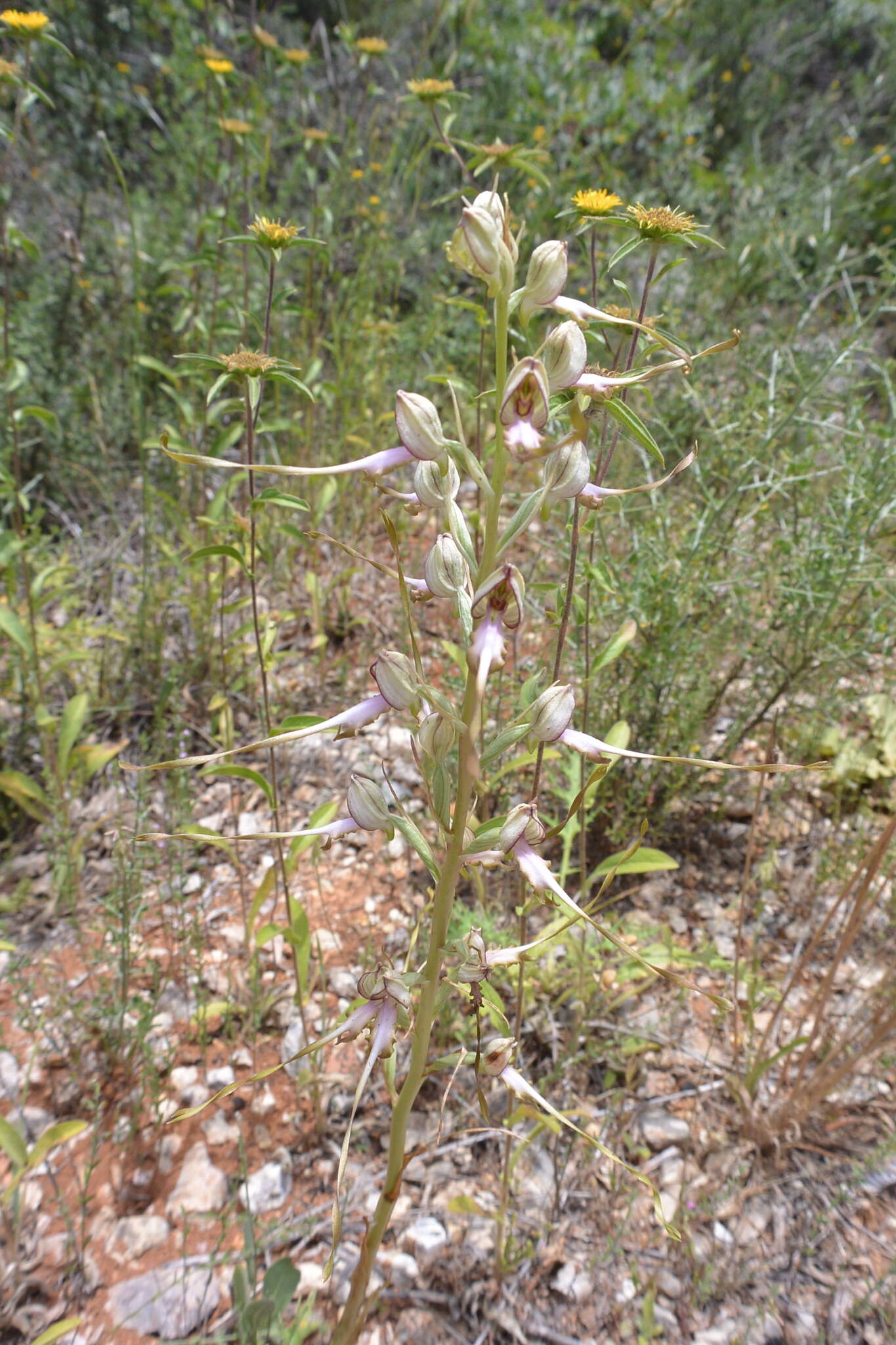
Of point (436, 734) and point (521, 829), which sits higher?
point (436, 734)

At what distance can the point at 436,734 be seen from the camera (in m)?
1.01

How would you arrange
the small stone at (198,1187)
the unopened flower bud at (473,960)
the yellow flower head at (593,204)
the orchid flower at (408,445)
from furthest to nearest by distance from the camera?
1. the small stone at (198,1187)
2. the yellow flower head at (593,204)
3. the unopened flower bud at (473,960)
4. the orchid flower at (408,445)

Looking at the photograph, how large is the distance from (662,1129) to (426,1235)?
632 mm

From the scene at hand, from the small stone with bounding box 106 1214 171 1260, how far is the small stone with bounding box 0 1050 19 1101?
16.1 inches

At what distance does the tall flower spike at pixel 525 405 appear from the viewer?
818 mm

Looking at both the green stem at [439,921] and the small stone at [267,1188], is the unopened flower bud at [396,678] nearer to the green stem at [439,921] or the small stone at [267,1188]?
the green stem at [439,921]

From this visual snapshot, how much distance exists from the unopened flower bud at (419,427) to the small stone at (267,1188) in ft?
5.41

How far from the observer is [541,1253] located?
5.65ft

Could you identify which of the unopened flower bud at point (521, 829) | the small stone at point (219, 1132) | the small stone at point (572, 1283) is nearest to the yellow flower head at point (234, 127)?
the unopened flower bud at point (521, 829)

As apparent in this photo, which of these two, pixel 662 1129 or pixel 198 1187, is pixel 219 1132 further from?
pixel 662 1129

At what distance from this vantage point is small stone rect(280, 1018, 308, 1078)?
2025 millimetres

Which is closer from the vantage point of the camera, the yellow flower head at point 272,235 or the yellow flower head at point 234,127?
the yellow flower head at point 272,235

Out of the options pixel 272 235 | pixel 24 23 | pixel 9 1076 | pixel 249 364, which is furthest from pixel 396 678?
pixel 24 23

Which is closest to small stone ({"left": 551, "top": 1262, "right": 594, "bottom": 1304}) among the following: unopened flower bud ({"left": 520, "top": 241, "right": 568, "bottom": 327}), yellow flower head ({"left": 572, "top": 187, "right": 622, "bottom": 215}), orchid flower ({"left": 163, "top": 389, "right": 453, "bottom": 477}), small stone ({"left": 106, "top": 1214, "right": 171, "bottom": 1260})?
small stone ({"left": 106, "top": 1214, "right": 171, "bottom": 1260})
